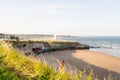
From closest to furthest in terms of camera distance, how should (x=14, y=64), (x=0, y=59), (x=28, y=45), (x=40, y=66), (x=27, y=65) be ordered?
(x=40, y=66) < (x=27, y=65) < (x=14, y=64) < (x=0, y=59) < (x=28, y=45)

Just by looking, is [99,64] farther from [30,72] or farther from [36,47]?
[30,72]

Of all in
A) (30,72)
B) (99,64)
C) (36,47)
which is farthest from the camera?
(36,47)

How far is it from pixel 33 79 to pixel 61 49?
4379 centimetres

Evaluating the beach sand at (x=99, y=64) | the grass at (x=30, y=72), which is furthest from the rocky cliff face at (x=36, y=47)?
the grass at (x=30, y=72)

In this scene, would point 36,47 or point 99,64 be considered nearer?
point 99,64

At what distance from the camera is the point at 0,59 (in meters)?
18.0

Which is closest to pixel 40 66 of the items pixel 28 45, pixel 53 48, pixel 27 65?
pixel 27 65

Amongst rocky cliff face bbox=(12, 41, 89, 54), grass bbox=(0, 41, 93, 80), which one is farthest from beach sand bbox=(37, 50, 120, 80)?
grass bbox=(0, 41, 93, 80)

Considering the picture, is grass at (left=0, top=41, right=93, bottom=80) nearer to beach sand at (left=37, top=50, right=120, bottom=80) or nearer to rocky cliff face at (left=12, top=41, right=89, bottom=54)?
beach sand at (left=37, top=50, right=120, bottom=80)

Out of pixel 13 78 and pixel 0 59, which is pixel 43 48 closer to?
pixel 0 59

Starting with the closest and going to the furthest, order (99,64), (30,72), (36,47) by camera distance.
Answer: (30,72) → (99,64) → (36,47)

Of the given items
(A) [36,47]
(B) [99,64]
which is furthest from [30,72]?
(A) [36,47]

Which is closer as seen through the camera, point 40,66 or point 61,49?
point 40,66

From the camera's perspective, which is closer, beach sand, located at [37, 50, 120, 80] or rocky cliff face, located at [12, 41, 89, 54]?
beach sand, located at [37, 50, 120, 80]
